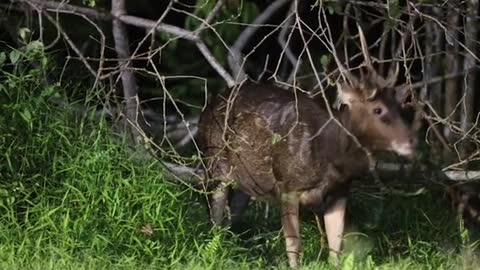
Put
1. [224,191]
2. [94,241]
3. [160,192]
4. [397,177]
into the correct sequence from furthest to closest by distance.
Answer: [397,177]
[224,191]
[160,192]
[94,241]

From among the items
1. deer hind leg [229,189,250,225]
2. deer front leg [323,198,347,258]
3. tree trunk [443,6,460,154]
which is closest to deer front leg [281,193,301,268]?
deer front leg [323,198,347,258]

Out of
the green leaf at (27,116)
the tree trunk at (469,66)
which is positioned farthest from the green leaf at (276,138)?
the green leaf at (27,116)

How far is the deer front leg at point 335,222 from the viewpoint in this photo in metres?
8.00

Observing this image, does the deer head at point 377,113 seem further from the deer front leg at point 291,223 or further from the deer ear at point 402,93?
the deer front leg at point 291,223

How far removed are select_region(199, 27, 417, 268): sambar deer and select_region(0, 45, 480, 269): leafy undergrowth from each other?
298 mm

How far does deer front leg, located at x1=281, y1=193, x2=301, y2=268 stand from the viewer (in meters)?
7.76

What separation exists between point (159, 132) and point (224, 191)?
102cm

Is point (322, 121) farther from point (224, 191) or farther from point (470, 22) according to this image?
point (470, 22)

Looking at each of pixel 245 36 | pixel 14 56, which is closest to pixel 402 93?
pixel 245 36

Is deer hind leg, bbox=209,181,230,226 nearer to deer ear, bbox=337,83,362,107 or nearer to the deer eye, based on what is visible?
deer ear, bbox=337,83,362,107

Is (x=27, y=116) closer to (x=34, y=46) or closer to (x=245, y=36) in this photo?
(x=34, y=46)

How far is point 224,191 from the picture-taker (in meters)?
8.32

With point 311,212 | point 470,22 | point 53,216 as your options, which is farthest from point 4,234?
point 470,22

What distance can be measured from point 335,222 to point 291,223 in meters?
0.37
